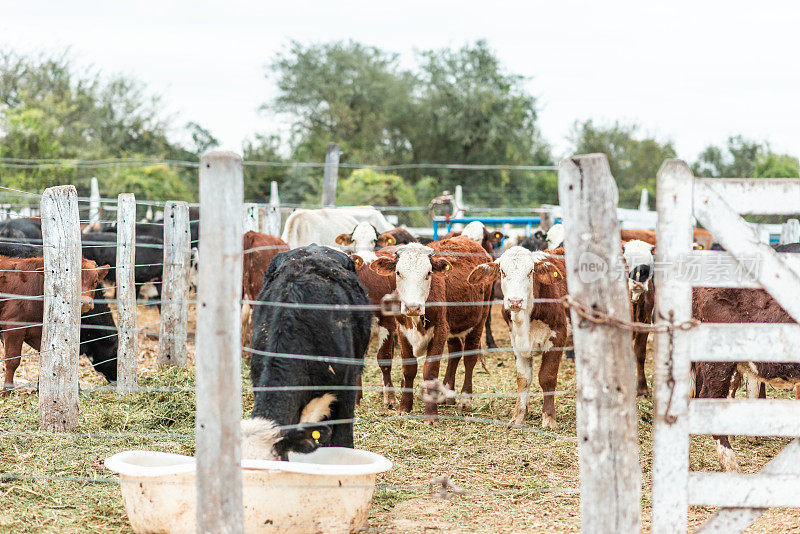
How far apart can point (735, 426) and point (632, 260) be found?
5.58 metres

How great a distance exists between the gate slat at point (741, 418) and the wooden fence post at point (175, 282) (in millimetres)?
6407

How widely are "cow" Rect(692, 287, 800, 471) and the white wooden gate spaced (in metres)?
2.59

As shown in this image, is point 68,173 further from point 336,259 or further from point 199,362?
point 199,362

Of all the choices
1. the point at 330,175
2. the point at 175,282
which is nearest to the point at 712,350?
the point at 175,282

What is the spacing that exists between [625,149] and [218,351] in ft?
134

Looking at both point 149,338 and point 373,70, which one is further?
point 373,70

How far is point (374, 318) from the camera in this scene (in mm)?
7633

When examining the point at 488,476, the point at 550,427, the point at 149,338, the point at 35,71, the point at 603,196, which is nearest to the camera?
the point at 603,196

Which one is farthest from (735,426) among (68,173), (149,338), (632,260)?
(68,173)

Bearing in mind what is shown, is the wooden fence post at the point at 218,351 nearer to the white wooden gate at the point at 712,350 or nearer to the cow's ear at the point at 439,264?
the white wooden gate at the point at 712,350

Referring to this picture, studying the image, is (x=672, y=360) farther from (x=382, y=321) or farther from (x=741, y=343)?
(x=382, y=321)

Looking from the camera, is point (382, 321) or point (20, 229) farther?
point (20, 229)

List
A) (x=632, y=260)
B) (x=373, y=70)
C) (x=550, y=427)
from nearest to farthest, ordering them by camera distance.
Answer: (x=550, y=427)
(x=632, y=260)
(x=373, y=70)

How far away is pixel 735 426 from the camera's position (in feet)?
9.63
